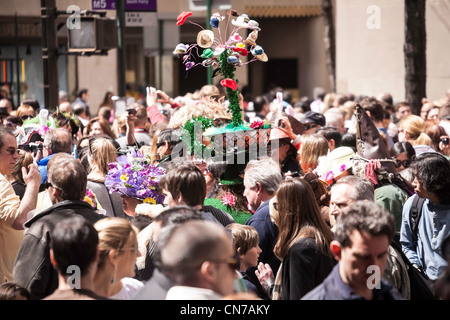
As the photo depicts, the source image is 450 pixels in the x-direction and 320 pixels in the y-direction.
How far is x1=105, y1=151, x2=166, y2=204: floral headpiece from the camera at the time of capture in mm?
6199

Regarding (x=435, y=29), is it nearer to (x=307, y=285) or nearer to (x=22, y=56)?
(x=22, y=56)

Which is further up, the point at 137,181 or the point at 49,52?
the point at 49,52

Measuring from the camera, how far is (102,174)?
22.7 ft

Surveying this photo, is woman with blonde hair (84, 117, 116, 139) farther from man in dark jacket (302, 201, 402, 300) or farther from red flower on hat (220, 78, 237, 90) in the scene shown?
man in dark jacket (302, 201, 402, 300)

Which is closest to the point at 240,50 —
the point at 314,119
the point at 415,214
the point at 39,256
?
the point at 415,214

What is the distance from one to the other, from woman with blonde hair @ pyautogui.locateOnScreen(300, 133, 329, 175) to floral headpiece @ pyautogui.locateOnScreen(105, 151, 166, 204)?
5.84 ft

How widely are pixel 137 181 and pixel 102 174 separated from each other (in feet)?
2.68

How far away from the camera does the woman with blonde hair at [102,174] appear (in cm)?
678

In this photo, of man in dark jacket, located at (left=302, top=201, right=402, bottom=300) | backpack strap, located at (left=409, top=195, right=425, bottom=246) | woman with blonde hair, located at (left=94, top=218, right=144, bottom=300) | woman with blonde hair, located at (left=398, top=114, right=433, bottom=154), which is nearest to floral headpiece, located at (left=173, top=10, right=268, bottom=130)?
backpack strap, located at (left=409, top=195, right=425, bottom=246)

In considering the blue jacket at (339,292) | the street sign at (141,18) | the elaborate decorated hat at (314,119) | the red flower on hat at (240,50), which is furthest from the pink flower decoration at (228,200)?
the street sign at (141,18)

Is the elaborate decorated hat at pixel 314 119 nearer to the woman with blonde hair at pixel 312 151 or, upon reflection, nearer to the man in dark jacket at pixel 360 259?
the woman with blonde hair at pixel 312 151

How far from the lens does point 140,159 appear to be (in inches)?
254

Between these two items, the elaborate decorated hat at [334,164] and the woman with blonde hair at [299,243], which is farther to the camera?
the elaborate decorated hat at [334,164]

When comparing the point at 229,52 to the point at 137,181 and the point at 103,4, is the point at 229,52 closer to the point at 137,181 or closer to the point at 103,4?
the point at 137,181
